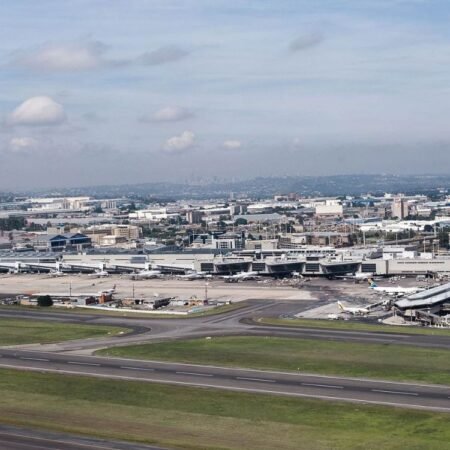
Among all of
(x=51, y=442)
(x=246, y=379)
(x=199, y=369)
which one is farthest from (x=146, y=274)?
(x=51, y=442)

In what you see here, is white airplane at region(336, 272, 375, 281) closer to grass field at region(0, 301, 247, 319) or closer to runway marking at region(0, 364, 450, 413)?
grass field at region(0, 301, 247, 319)

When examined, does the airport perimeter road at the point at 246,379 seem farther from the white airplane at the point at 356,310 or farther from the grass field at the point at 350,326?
the white airplane at the point at 356,310

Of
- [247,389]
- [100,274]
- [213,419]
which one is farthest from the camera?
[100,274]

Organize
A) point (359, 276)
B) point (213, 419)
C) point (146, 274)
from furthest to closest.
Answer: point (146, 274), point (359, 276), point (213, 419)

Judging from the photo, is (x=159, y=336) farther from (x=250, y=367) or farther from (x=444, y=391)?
(x=444, y=391)

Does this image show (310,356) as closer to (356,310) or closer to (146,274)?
(356,310)

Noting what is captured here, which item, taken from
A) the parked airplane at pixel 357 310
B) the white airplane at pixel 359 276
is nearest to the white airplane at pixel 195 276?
the white airplane at pixel 359 276
